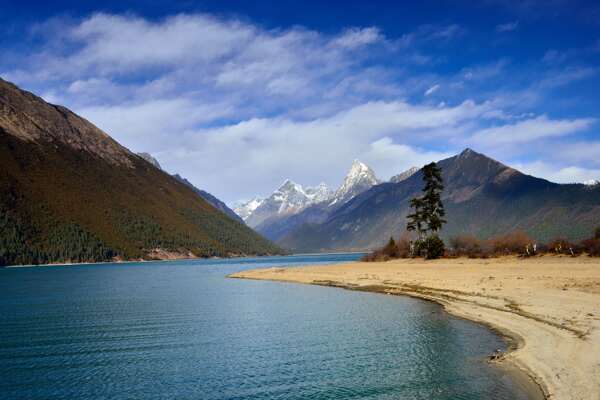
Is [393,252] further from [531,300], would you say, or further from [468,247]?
[531,300]

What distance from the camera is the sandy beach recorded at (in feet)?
73.9

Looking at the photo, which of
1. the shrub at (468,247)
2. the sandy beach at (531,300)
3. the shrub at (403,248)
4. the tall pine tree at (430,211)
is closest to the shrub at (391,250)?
the shrub at (403,248)

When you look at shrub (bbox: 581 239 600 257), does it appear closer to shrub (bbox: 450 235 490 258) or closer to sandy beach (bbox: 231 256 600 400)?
sandy beach (bbox: 231 256 600 400)

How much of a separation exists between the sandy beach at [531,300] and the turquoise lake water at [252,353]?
200cm

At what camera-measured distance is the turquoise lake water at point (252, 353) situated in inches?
913

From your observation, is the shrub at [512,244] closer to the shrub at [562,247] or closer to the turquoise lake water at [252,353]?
the shrub at [562,247]

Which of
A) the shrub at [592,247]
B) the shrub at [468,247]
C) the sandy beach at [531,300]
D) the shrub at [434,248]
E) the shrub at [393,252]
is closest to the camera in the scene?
the sandy beach at [531,300]

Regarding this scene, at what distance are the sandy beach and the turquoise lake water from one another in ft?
6.55

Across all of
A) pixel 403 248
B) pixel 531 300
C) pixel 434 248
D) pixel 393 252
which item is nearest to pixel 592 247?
pixel 531 300

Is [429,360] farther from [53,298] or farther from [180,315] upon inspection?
[53,298]

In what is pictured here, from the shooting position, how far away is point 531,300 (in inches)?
1649

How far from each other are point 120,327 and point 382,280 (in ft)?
145

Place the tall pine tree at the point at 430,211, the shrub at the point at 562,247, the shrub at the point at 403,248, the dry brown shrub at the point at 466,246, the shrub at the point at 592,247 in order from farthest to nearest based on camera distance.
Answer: the shrub at the point at 403,248, the tall pine tree at the point at 430,211, the dry brown shrub at the point at 466,246, the shrub at the point at 562,247, the shrub at the point at 592,247

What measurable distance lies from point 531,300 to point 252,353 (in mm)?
25858
